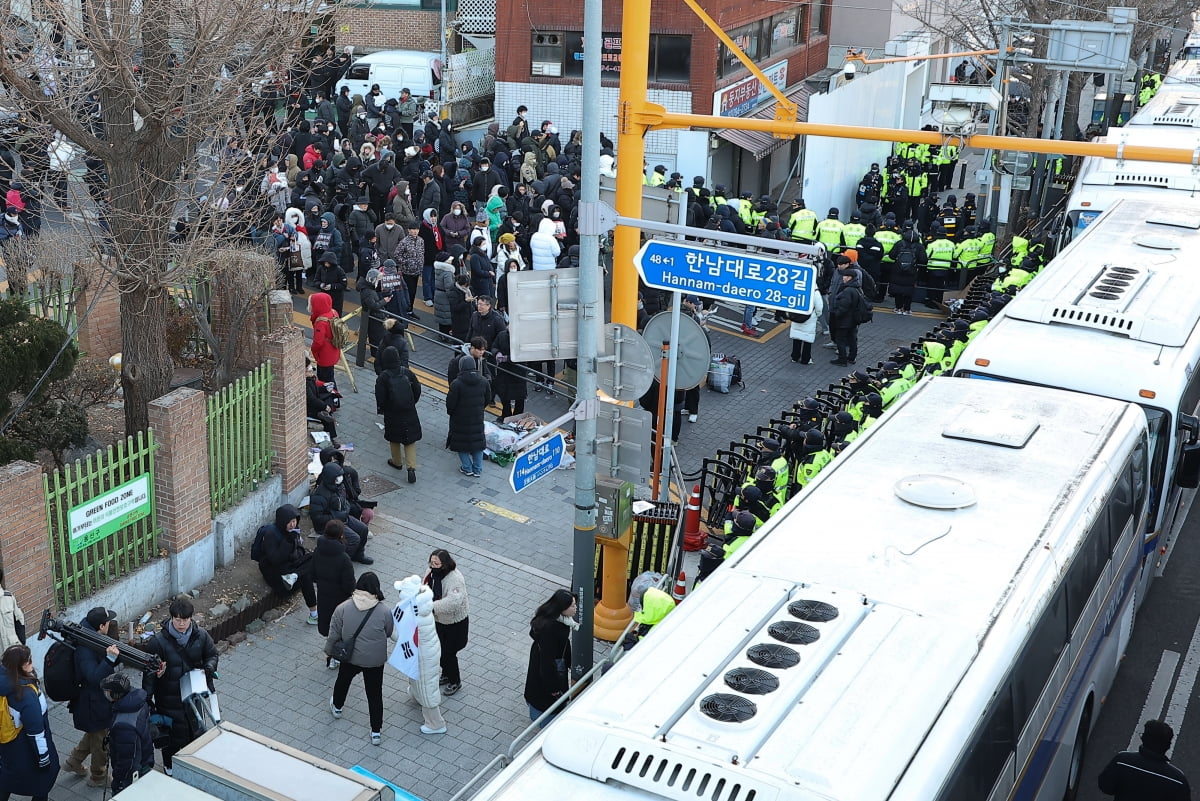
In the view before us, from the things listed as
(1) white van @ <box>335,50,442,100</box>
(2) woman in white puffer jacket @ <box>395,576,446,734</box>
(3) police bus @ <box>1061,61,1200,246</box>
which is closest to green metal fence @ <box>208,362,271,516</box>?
(2) woman in white puffer jacket @ <box>395,576,446,734</box>

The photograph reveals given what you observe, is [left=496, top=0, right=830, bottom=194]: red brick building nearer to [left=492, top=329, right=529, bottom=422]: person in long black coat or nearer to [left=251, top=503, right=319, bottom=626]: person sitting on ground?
[left=492, top=329, right=529, bottom=422]: person in long black coat

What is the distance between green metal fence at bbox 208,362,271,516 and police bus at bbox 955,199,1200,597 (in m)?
6.90

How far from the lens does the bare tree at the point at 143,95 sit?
1196cm

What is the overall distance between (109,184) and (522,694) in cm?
620

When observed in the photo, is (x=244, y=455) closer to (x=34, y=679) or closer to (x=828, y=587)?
(x=34, y=679)

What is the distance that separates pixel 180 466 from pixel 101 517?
3.02 ft

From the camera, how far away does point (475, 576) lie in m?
13.4

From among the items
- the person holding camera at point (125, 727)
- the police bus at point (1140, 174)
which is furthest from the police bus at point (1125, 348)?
the person holding camera at point (125, 727)

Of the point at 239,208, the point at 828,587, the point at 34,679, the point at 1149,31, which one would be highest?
the point at 1149,31

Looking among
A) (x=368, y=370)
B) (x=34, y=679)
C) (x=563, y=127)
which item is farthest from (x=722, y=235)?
(x=563, y=127)

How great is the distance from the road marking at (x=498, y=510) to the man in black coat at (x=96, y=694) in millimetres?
5745

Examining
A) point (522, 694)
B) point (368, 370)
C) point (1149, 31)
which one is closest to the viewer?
point (522, 694)

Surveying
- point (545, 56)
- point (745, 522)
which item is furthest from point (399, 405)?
point (545, 56)

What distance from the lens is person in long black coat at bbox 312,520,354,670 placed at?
1129 cm
